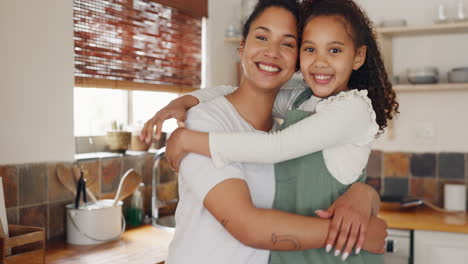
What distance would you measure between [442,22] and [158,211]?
1.98m

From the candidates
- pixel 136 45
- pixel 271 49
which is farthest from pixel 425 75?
pixel 271 49

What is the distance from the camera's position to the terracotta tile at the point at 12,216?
205 cm

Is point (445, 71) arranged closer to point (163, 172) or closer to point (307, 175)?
point (163, 172)

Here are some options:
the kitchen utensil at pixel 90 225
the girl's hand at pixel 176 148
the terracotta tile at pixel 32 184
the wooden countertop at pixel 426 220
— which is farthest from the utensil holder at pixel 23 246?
the wooden countertop at pixel 426 220

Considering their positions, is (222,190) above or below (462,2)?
below

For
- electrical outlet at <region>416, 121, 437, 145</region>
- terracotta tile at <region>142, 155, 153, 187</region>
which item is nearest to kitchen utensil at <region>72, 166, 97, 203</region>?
terracotta tile at <region>142, 155, 153, 187</region>

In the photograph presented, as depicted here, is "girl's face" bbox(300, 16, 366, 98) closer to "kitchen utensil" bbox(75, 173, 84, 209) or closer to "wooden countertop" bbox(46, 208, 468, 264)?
"wooden countertop" bbox(46, 208, 468, 264)

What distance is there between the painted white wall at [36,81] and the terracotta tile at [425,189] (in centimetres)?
220

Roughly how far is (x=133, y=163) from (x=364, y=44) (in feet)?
5.35

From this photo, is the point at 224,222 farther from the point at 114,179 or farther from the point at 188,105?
the point at 114,179

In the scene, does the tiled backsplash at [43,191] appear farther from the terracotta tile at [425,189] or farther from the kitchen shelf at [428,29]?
the terracotta tile at [425,189]

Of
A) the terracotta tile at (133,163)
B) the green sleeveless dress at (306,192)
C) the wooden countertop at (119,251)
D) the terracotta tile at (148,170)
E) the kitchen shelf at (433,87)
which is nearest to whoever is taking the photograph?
the green sleeveless dress at (306,192)

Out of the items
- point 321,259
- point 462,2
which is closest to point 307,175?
point 321,259

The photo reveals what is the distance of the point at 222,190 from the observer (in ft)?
3.91
